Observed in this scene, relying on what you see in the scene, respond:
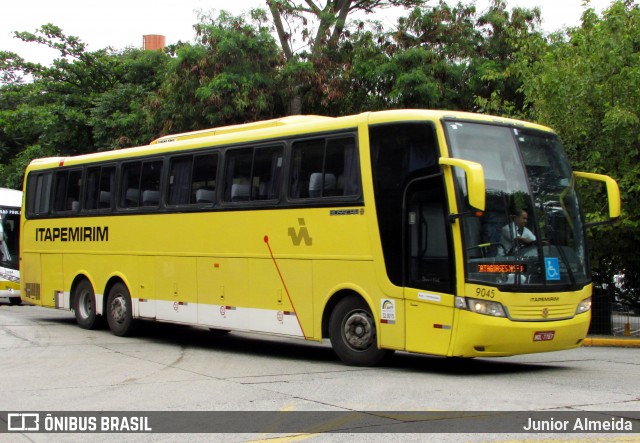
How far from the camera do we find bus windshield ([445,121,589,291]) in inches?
422

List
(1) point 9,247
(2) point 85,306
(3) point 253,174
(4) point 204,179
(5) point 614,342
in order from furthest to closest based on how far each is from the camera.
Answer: (1) point 9,247 < (2) point 85,306 < (5) point 614,342 < (4) point 204,179 < (3) point 253,174

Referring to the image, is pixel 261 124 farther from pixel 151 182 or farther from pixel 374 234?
pixel 374 234

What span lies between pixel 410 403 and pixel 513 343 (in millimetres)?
2440

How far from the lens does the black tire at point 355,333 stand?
465 inches

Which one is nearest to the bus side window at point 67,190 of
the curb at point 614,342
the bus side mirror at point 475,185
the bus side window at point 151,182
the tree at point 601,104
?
the bus side window at point 151,182

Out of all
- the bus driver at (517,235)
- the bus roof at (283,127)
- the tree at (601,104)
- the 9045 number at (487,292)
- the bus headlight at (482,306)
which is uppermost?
the tree at (601,104)

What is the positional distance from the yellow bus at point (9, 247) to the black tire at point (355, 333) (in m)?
17.2

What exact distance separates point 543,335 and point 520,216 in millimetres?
1555

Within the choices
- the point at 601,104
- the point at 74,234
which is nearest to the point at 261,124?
the point at 74,234

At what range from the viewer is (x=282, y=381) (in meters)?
10.7

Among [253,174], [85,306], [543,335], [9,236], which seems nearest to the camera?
[543,335]

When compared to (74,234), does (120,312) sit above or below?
below

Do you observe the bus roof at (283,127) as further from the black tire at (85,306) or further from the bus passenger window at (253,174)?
the black tire at (85,306)

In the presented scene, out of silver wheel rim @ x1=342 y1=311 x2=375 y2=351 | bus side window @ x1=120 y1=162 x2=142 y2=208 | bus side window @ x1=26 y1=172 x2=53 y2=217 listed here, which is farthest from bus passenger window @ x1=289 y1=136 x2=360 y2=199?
bus side window @ x1=26 y1=172 x2=53 y2=217
